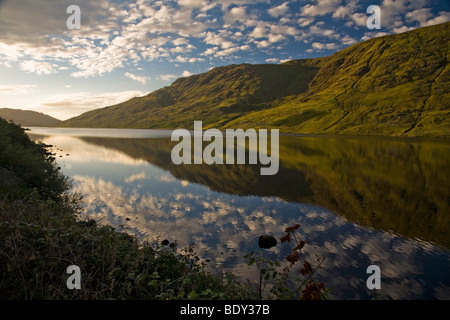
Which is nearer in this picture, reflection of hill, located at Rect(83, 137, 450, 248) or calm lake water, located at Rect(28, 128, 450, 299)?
calm lake water, located at Rect(28, 128, 450, 299)

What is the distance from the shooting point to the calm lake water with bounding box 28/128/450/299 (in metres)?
15.6

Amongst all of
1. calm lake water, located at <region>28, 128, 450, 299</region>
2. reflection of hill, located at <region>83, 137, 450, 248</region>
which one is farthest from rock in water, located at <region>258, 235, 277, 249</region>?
reflection of hill, located at <region>83, 137, 450, 248</region>

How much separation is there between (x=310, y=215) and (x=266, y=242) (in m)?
8.95

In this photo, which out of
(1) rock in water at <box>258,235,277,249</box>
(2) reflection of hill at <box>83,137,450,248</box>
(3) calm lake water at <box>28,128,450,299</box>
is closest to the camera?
(3) calm lake water at <box>28,128,450,299</box>

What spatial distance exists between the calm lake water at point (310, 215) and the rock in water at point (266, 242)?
1.66 feet

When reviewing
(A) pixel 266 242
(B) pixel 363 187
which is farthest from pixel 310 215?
(B) pixel 363 187

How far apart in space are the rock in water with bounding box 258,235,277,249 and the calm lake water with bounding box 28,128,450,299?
0.51m

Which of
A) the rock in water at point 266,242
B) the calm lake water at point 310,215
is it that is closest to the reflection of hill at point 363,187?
the calm lake water at point 310,215

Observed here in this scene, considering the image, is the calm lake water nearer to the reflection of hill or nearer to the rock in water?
the reflection of hill

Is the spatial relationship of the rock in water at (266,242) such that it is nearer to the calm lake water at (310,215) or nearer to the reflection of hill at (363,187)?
the calm lake water at (310,215)

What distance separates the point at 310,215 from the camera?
84.6 ft
